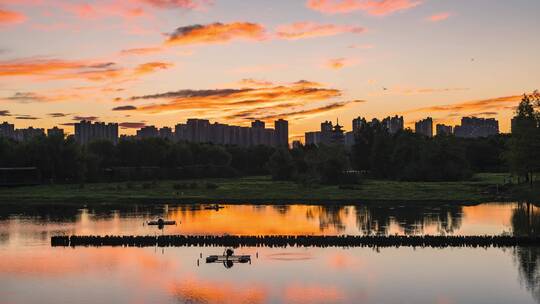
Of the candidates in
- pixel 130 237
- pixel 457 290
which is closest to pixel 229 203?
pixel 130 237

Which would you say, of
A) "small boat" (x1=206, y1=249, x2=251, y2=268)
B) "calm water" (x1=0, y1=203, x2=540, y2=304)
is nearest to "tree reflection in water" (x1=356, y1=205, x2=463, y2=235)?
"calm water" (x1=0, y1=203, x2=540, y2=304)

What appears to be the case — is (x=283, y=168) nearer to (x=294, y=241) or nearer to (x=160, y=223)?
(x=160, y=223)

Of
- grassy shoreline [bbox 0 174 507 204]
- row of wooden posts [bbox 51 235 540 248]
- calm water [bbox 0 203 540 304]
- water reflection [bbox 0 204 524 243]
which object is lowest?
calm water [bbox 0 203 540 304]

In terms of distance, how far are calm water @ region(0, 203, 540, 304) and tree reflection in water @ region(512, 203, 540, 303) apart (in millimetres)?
117

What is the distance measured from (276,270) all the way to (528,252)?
89.0ft

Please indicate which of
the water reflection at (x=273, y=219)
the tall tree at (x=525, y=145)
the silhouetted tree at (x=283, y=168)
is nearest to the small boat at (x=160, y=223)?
the water reflection at (x=273, y=219)

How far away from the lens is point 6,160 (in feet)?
597

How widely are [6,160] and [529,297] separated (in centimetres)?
16279

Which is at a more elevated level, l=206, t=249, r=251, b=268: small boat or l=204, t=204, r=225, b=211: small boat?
l=204, t=204, r=225, b=211: small boat

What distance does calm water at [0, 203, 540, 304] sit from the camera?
170ft

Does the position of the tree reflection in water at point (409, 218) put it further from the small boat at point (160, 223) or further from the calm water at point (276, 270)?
the small boat at point (160, 223)

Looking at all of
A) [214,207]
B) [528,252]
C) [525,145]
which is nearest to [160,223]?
[214,207]

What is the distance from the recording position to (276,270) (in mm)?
60250

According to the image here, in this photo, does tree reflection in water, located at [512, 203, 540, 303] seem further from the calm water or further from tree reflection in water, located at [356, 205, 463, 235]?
tree reflection in water, located at [356, 205, 463, 235]
